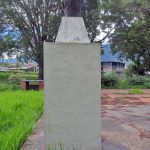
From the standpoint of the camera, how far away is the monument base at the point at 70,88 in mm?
3090

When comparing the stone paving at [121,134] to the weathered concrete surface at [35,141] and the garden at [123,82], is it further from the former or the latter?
the garden at [123,82]

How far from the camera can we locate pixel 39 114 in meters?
5.74

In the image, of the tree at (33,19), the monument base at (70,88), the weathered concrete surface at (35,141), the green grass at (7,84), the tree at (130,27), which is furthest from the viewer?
the tree at (33,19)

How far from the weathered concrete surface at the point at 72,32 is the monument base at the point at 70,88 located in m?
0.20

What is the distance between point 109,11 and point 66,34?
770 inches

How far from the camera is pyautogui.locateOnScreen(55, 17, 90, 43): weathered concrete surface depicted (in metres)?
3.30

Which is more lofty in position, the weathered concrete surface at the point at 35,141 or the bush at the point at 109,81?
the bush at the point at 109,81

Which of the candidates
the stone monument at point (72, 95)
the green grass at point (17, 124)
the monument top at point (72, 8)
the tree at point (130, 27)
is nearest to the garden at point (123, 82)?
the tree at point (130, 27)

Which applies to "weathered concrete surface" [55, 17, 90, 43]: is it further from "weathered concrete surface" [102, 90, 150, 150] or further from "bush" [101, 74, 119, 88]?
"bush" [101, 74, 119, 88]

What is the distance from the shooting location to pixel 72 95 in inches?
123

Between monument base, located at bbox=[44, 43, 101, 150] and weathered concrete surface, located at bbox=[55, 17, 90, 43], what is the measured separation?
20cm

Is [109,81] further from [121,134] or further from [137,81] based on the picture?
[121,134]

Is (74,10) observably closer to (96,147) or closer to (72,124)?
(72,124)

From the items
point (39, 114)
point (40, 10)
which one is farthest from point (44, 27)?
point (39, 114)
